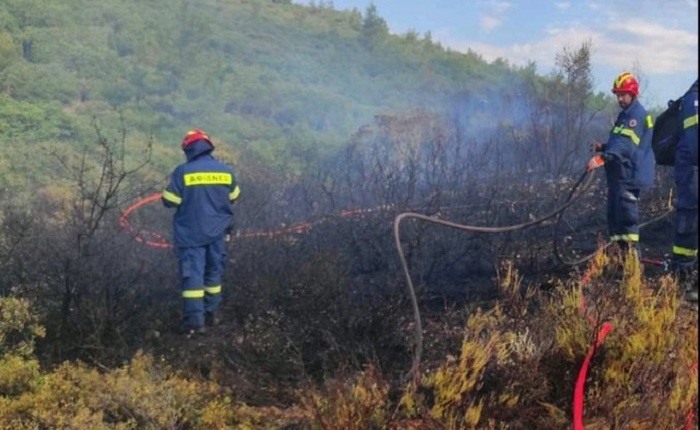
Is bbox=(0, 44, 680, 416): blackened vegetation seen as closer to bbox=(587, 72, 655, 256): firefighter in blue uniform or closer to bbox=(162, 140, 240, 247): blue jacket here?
bbox=(162, 140, 240, 247): blue jacket

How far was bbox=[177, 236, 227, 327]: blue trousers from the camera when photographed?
513cm

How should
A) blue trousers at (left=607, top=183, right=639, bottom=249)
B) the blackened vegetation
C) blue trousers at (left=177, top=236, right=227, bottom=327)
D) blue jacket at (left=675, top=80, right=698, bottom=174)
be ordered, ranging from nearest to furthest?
the blackened vegetation
blue jacket at (left=675, top=80, right=698, bottom=174)
blue trousers at (left=177, top=236, right=227, bottom=327)
blue trousers at (left=607, top=183, right=639, bottom=249)

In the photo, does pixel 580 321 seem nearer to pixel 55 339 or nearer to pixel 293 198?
pixel 55 339

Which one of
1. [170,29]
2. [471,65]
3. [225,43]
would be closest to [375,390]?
[170,29]

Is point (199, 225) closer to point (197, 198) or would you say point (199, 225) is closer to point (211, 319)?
point (197, 198)

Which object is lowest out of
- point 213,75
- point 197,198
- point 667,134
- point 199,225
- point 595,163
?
point 199,225

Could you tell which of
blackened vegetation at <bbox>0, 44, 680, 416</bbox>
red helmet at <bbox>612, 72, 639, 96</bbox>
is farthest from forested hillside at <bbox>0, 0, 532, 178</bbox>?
red helmet at <bbox>612, 72, 639, 96</bbox>

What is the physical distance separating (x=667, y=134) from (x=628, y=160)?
1.16 feet

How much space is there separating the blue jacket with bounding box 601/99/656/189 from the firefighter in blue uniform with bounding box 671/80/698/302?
47 cm

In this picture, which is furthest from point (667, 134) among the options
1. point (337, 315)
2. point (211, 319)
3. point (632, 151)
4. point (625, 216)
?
point (211, 319)

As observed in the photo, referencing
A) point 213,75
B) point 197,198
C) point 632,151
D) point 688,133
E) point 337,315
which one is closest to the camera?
point 337,315

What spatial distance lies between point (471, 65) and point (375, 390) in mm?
37416

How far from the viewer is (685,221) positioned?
16.3 feet

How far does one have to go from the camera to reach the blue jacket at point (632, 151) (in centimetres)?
552
